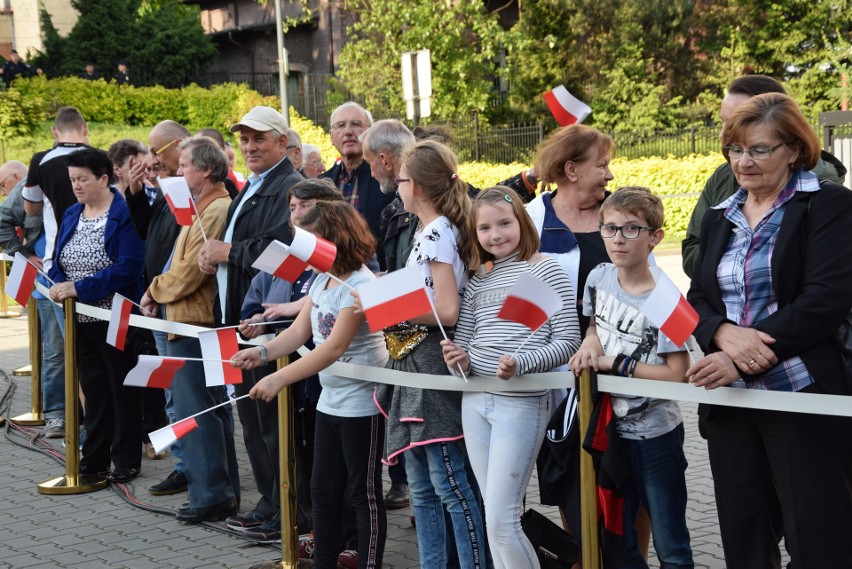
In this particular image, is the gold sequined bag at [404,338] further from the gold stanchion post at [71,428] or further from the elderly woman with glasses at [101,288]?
the gold stanchion post at [71,428]

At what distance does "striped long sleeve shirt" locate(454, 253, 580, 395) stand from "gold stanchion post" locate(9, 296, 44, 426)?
581 centimetres

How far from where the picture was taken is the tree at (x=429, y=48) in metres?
31.8

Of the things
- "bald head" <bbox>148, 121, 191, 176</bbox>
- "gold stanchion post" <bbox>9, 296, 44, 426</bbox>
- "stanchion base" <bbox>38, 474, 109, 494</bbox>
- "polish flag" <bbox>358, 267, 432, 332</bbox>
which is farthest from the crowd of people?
"gold stanchion post" <bbox>9, 296, 44, 426</bbox>

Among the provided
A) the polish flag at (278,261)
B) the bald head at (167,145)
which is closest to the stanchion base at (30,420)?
the bald head at (167,145)

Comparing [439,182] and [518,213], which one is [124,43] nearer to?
[439,182]

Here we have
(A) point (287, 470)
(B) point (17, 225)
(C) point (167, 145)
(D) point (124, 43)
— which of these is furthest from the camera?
(D) point (124, 43)

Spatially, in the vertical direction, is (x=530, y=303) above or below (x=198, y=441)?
above

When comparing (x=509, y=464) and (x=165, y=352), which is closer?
(x=509, y=464)

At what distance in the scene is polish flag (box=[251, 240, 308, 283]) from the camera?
14.4 feet

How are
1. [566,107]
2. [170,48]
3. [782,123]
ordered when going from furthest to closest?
[170,48] < [566,107] < [782,123]

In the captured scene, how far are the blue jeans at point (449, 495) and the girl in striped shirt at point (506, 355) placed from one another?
187 millimetres

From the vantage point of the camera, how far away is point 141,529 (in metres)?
6.29

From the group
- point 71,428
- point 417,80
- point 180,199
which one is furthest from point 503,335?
point 417,80

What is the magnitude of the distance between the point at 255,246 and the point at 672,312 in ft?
9.45
